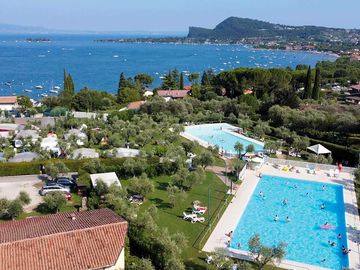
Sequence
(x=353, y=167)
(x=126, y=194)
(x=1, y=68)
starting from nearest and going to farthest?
1. (x=126, y=194)
2. (x=353, y=167)
3. (x=1, y=68)

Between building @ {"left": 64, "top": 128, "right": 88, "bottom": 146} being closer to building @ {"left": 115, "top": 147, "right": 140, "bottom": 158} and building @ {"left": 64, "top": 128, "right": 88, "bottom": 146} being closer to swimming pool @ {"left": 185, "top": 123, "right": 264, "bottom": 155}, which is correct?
building @ {"left": 115, "top": 147, "right": 140, "bottom": 158}

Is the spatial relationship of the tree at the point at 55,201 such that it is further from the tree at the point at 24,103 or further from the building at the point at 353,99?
the building at the point at 353,99

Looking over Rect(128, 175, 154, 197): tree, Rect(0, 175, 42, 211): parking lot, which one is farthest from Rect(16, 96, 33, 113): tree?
Rect(128, 175, 154, 197): tree

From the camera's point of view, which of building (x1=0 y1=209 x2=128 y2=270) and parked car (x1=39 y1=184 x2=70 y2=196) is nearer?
building (x1=0 y1=209 x2=128 y2=270)

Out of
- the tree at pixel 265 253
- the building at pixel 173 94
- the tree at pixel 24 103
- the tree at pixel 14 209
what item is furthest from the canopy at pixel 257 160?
the tree at pixel 24 103

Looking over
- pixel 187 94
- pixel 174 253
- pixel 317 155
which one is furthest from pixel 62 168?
pixel 187 94

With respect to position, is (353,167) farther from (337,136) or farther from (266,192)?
(266,192)
